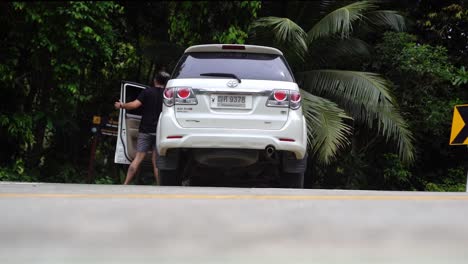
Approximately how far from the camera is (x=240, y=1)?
1398mm

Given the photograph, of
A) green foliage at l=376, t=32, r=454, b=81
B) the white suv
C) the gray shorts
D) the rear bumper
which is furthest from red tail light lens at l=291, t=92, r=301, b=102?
green foliage at l=376, t=32, r=454, b=81

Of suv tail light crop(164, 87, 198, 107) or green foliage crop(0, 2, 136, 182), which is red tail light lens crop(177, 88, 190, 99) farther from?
green foliage crop(0, 2, 136, 182)

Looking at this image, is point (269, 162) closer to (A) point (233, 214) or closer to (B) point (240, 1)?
(A) point (233, 214)

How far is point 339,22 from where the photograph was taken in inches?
269

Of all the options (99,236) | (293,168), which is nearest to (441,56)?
(293,168)

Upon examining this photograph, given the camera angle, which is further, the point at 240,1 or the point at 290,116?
the point at 290,116

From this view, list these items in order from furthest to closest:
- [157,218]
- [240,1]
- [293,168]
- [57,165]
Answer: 1. [57,165]
2. [293,168]
3. [157,218]
4. [240,1]

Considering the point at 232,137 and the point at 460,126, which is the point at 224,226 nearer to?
the point at 232,137

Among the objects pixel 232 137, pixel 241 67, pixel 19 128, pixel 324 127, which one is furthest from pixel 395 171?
pixel 19 128

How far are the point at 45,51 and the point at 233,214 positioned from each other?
0.90 metres

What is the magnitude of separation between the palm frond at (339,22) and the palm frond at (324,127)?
109 cm

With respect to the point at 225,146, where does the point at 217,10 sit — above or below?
above

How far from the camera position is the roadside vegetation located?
4.95 ft

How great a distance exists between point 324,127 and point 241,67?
3.31m
